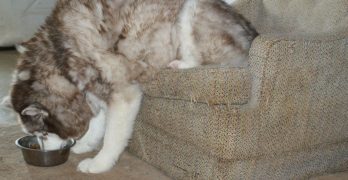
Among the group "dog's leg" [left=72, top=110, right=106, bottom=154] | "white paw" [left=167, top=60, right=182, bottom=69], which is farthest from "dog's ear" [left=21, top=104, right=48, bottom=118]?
"white paw" [left=167, top=60, right=182, bottom=69]

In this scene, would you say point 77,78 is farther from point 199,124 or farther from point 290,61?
point 290,61

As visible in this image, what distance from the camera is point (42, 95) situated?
98.3 inches

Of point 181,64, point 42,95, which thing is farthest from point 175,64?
point 42,95

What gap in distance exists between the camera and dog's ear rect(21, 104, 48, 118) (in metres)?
2.42

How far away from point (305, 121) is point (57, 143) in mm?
1501

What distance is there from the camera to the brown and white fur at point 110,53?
2.51 meters

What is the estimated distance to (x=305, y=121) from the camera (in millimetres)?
2422

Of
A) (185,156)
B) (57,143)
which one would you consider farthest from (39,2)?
(185,156)

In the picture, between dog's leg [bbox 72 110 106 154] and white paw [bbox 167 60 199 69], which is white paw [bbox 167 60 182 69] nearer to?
white paw [bbox 167 60 199 69]

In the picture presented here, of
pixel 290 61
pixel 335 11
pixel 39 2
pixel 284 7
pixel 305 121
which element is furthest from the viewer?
pixel 39 2

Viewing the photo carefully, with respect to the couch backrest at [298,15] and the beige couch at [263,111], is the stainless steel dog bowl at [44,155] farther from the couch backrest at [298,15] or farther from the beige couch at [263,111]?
the couch backrest at [298,15]

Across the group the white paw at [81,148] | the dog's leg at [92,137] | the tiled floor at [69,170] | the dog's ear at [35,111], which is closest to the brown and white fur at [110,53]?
the dog's ear at [35,111]

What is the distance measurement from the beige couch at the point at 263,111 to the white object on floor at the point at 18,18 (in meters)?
4.44

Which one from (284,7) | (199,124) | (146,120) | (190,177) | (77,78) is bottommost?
(190,177)
